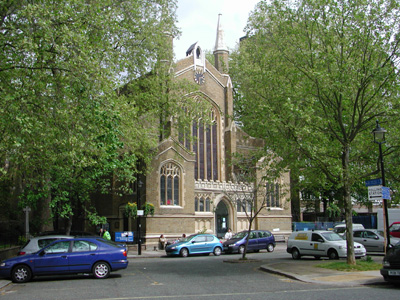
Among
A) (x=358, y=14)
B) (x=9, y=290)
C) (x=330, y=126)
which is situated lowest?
(x=9, y=290)

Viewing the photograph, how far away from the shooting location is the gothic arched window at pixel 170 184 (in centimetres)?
3297

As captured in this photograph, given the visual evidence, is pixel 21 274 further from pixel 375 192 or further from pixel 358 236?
pixel 358 236

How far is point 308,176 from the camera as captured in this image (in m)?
19.0

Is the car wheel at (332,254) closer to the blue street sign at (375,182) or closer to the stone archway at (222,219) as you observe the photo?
the blue street sign at (375,182)

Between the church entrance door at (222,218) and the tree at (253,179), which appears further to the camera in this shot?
the church entrance door at (222,218)

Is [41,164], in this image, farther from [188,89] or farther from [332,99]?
[188,89]

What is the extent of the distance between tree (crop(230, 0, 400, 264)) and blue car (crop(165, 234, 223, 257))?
9847mm

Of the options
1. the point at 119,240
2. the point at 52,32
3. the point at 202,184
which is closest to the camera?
the point at 52,32

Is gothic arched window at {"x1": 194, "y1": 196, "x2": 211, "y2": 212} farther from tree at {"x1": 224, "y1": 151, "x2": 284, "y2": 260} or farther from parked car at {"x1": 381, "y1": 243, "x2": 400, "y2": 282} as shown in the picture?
parked car at {"x1": 381, "y1": 243, "x2": 400, "y2": 282}

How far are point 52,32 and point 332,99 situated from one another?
10907 millimetres

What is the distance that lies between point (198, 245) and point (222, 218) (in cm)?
1173

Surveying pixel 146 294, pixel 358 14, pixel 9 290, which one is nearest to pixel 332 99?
pixel 358 14

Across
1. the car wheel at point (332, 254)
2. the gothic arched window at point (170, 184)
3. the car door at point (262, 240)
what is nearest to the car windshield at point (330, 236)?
the car wheel at point (332, 254)

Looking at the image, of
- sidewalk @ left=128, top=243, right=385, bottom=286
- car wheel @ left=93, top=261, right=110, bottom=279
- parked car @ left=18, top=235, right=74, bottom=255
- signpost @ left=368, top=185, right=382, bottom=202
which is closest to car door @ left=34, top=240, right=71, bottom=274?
car wheel @ left=93, top=261, right=110, bottom=279
